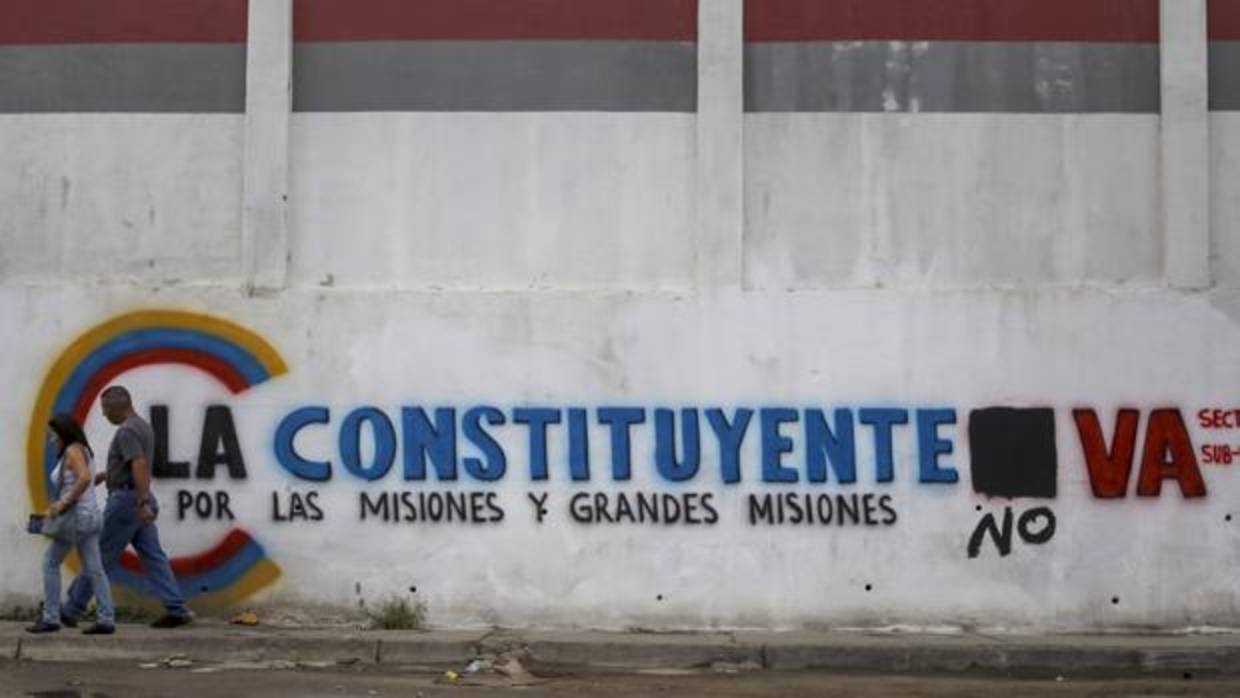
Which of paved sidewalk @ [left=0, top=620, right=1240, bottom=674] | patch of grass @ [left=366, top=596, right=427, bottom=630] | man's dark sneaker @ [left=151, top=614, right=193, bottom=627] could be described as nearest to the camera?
paved sidewalk @ [left=0, top=620, right=1240, bottom=674]

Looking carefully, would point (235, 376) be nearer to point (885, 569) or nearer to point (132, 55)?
point (132, 55)

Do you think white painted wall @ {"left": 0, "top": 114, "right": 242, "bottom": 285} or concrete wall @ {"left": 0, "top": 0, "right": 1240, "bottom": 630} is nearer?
concrete wall @ {"left": 0, "top": 0, "right": 1240, "bottom": 630}

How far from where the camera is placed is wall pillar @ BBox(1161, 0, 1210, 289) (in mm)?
12445

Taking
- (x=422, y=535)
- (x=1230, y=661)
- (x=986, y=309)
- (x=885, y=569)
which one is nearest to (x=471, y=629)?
(x=422, y=535)

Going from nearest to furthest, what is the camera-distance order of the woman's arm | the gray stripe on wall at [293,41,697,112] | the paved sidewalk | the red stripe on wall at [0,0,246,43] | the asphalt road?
1. the asphalt road
2. the paved sidewalk
3. the woman's arm
4. the gray stripe on wall at [293,41,697,112]
5. the red stripe on wall at [0,0,246,43]

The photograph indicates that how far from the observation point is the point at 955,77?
12.7 meters

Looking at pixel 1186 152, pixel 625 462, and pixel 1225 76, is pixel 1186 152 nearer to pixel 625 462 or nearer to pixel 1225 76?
pixel 1225 76

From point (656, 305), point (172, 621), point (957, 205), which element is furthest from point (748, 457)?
point (172, 621)

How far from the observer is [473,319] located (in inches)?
496

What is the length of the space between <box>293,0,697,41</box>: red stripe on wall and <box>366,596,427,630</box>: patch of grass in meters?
4.34

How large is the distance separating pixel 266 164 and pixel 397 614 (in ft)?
11.7

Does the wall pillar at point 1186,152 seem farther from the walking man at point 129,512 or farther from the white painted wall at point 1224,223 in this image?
the walking man at point 129,512

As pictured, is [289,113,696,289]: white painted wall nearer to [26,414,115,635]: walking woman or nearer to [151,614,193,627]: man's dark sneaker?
[26,414,115,635]: walking woman

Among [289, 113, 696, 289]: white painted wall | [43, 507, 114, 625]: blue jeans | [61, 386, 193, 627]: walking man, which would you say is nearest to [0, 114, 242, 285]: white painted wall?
[289, 113, 696, 289]: white painted wall
